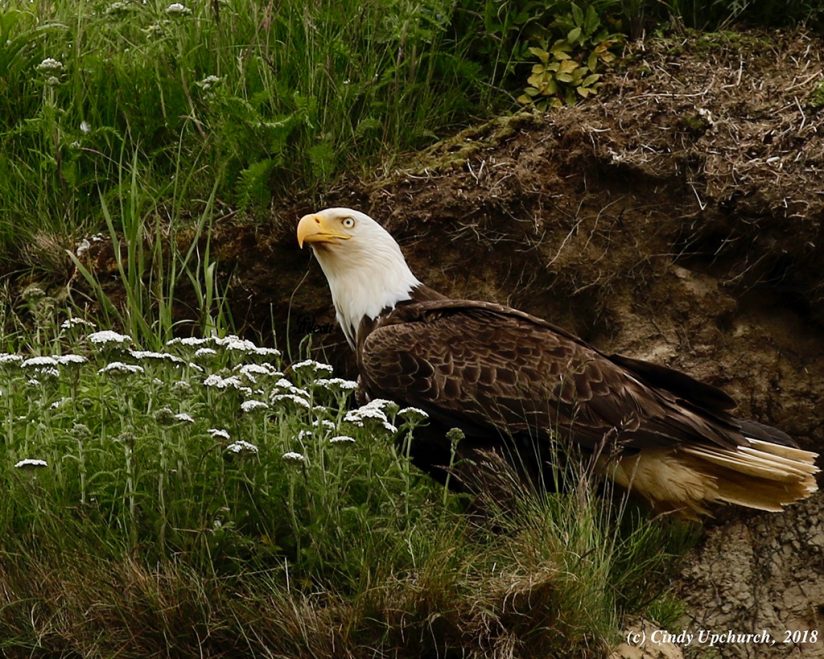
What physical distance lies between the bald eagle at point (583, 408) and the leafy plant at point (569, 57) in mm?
1608

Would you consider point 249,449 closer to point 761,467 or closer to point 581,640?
point 581,640

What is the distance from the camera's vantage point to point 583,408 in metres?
5.91

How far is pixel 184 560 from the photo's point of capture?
16.3 ft

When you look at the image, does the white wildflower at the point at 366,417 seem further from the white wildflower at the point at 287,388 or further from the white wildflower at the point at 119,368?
the white wildflower at the point at 119,368

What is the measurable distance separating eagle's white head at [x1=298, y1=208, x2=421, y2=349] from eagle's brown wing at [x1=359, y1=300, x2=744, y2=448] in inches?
14.7

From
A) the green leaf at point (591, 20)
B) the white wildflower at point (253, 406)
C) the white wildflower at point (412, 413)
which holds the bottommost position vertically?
the white wildflower at point (412, 413)

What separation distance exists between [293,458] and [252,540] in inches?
14.7

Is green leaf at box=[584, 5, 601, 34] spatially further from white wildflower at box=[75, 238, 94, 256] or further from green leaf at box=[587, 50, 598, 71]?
white wildflower at box=[75, 238, 94, 256]

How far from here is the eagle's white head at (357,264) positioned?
21.5 feet

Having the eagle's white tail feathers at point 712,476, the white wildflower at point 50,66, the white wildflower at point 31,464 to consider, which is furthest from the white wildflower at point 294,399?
the white wildflower at point 50,66

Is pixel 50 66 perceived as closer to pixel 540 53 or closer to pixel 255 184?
pixel 255 184

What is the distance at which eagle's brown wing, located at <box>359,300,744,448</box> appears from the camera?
19.3ft

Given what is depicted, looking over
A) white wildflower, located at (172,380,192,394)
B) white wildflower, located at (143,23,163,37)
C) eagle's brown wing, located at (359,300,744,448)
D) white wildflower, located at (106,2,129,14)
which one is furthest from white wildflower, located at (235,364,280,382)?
white wildflower, located at (106,2,129,14)

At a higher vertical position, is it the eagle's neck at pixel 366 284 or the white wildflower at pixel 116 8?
the white wildflower at pixel 116 8
